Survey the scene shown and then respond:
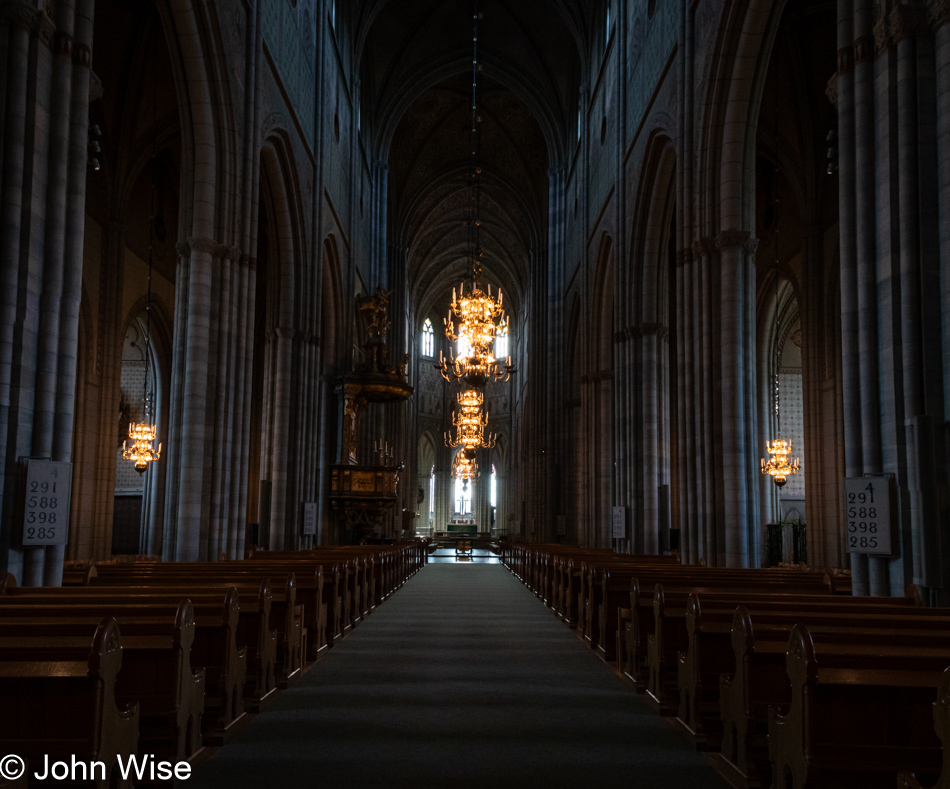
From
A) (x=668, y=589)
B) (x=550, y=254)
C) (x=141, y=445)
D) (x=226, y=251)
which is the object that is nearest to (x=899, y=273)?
(x=668, y=589)

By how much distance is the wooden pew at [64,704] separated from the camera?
10.7 feet

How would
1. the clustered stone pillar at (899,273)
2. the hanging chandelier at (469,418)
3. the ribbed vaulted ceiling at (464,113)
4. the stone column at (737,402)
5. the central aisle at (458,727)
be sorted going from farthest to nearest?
the hanging chandelier at (469,418), the ribbed vaulted ceiling at (464,113), the stone column at (737,402), the clustered stone pillar at (899,273), the central aisle at (458,727)

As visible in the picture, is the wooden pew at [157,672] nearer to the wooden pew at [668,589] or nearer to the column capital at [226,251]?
the wooden pew at [668,589]

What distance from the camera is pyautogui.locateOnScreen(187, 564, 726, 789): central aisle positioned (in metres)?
4.27

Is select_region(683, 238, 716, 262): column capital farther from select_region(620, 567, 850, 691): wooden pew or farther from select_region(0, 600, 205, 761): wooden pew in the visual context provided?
select_region(0, 600, 205, 761): wooden pew

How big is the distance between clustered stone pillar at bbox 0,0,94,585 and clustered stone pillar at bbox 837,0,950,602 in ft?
23.2

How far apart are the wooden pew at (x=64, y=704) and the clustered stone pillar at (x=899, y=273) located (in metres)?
5.89

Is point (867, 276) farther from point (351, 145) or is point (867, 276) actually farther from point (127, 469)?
point (127, 469)

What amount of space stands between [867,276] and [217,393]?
360 inches

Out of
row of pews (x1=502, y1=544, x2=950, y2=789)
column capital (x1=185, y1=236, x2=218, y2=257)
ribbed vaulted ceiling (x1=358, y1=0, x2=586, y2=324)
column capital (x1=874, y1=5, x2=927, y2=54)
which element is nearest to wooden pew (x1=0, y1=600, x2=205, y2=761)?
row of pews (x1=502, y1=544, x2=950, y2=789)

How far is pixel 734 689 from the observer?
4.41m

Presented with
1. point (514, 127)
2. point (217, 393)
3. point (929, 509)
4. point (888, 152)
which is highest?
point (514, 127)

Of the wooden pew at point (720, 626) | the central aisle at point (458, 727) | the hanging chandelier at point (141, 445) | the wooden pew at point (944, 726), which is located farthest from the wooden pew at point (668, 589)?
the hanging chandelier at point (141, 445)

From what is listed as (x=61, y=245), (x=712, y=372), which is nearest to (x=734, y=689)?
(x=61, y=245)
